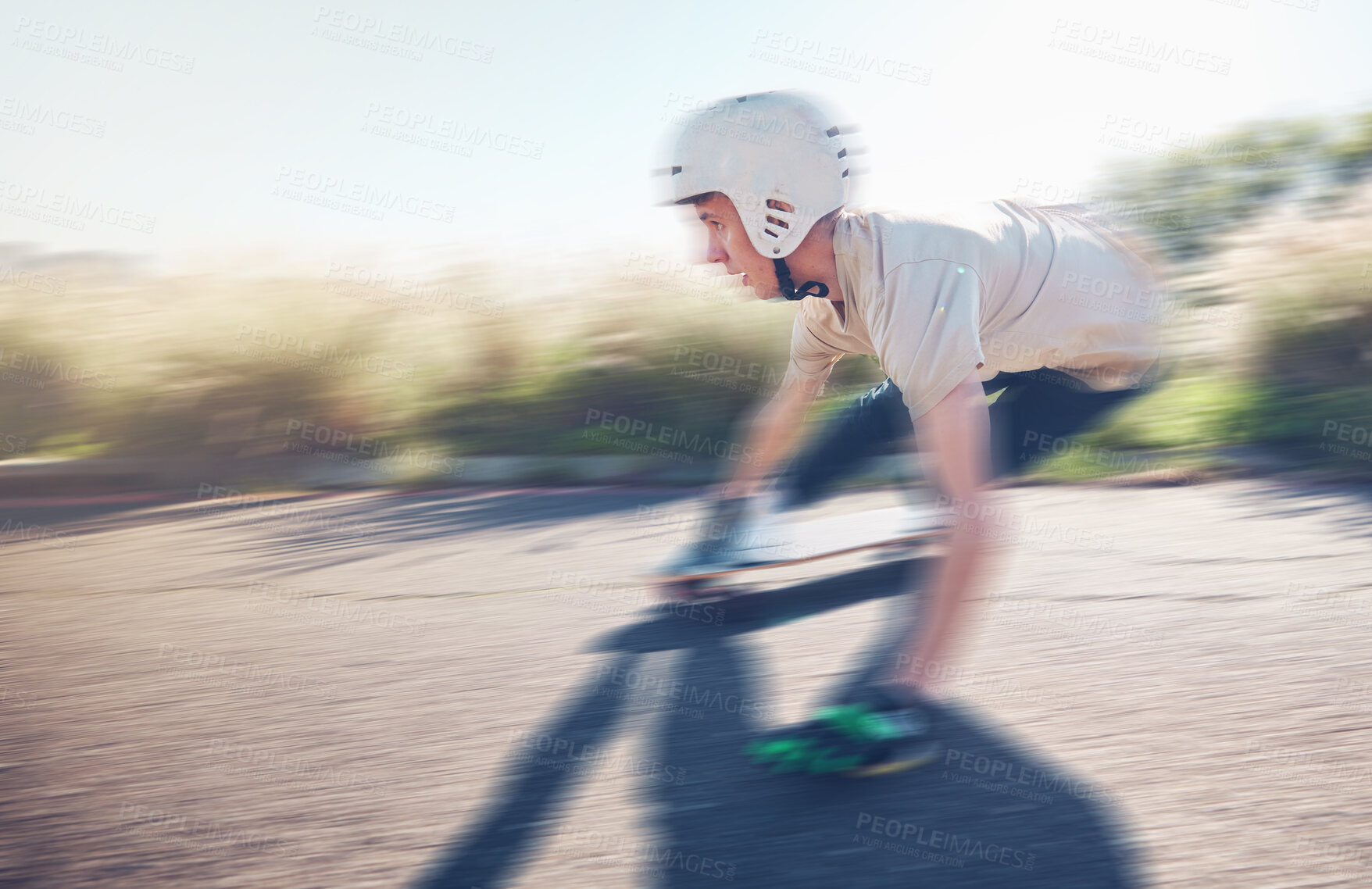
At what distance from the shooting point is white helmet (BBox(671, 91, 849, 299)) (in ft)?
7.93

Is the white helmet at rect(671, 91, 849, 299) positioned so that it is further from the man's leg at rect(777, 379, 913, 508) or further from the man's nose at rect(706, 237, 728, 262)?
the man's leg at rect(777, 379, 913, 508)

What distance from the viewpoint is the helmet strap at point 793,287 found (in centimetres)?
252

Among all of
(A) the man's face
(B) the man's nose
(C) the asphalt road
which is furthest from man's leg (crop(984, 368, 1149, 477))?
(B) the man's nose

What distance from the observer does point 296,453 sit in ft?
24.0

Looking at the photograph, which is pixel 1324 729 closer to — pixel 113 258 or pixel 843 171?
pixel 843 171

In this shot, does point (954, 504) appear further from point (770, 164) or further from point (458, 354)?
point (458, 354)

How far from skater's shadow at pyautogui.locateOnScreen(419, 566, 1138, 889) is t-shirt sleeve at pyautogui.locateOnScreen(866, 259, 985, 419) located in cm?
87

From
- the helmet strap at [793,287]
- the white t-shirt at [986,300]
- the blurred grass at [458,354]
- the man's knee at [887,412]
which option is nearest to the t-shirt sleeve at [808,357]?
the white t-shirt at [986,300]

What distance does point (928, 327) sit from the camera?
2127 mm

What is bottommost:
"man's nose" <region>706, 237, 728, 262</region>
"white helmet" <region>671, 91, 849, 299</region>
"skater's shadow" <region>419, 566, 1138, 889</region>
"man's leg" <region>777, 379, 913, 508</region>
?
"skater's shadow" <region>419, 566, 1138, 889</region>

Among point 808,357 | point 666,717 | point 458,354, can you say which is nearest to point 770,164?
point 808,357

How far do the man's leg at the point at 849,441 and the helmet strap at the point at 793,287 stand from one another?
86 cm

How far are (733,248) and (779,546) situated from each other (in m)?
1.59

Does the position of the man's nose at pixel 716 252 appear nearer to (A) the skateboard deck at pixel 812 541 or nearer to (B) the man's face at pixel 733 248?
(B) the man's face at pixel 733 248
